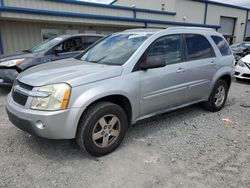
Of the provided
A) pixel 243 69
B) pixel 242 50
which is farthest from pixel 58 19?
pixel 242 50

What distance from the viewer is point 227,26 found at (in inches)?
1000

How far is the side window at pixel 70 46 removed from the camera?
678 centimetres

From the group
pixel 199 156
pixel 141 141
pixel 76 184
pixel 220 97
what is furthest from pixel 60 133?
pixel 220 97

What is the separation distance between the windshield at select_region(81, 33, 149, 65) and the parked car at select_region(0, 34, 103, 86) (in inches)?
99.3

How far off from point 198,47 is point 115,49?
172cm

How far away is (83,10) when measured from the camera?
1222cm

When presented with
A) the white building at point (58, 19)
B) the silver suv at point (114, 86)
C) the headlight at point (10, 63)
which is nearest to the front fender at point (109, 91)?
the silver suv at point (114, 86)

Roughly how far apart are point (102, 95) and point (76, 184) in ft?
3.68

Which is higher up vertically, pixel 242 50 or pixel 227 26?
pixel 227 26

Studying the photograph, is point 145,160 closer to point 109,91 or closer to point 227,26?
point 109,91

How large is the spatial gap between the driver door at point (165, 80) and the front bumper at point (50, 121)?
45.1 inches

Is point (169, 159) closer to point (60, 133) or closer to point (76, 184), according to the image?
point (76, 184)

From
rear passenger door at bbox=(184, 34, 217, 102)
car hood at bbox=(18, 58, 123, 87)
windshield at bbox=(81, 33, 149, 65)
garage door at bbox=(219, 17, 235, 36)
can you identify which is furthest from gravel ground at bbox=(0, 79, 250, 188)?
garage door at bbox=(219, 17, 235, 36)

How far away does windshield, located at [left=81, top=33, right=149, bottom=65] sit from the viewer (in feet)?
11.7
